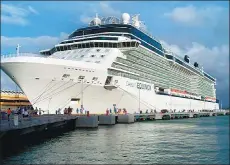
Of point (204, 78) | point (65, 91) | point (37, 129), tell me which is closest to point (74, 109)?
point (65, 91)

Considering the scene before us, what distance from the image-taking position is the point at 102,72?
4281 centimetres

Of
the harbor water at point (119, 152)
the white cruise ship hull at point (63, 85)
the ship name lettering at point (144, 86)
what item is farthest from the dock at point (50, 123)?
the ship name lettering at point (144, 86)

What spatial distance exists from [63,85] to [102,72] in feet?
19.1

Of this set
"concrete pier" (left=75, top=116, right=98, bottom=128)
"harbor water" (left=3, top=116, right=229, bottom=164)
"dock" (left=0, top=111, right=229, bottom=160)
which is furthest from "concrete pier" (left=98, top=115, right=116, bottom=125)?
"harbor water" (left=3, top=116, right=229, bottom=164)

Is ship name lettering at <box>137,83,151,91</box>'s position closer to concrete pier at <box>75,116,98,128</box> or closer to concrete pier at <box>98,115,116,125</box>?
concrete pier at <box>98,115,116,125</box>

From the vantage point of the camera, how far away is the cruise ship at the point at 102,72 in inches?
1511

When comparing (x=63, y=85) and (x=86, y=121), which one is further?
(x=86, y=121)

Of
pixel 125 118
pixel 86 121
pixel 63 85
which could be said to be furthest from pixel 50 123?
pixel 125 118

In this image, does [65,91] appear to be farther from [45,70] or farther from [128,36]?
[128,36]

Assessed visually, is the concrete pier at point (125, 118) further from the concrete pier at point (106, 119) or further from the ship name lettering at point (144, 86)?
the ship name lettering at point (144, 86)

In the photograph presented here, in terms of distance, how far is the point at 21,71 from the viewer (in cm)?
3734

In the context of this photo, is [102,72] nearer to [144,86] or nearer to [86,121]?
[86,121]

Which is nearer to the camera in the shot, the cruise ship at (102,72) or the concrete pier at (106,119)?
the cruise ship at (102,72)

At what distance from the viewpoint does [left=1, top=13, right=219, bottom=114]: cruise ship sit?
126 ft
